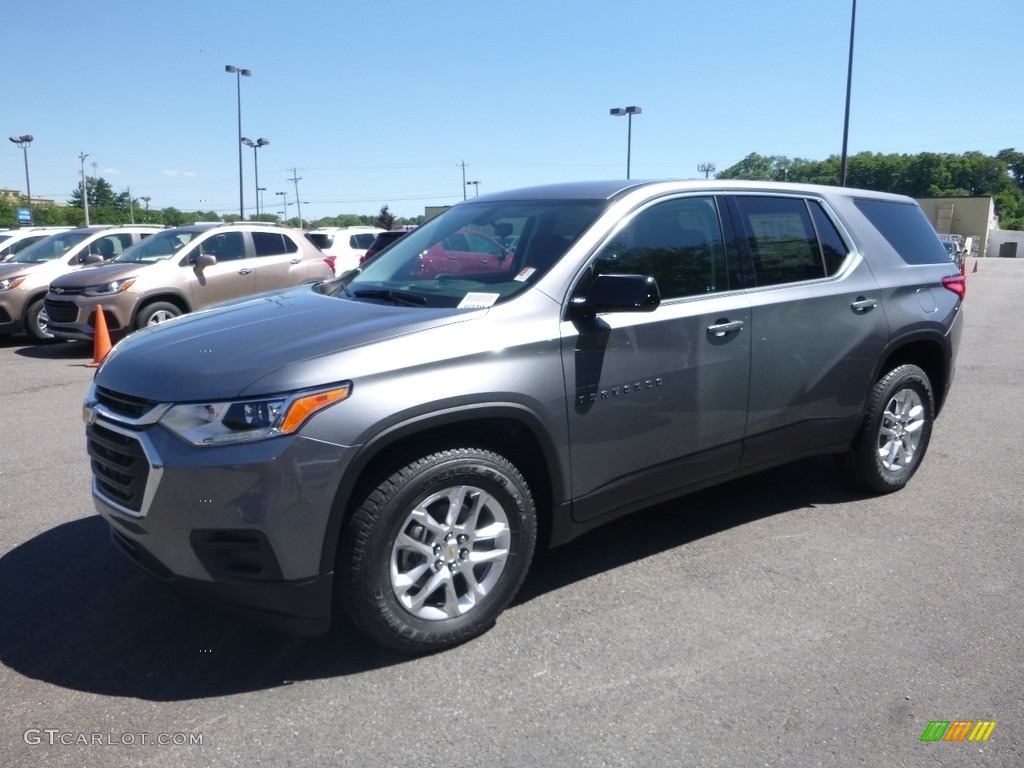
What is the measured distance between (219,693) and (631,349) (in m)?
2.10

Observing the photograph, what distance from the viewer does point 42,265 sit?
12.8 metres

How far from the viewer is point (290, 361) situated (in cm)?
310

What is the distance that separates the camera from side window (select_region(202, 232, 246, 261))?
478 inches

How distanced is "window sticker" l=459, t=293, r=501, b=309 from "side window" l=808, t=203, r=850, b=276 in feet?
7.09

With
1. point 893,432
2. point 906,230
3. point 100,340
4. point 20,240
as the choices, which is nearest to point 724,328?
point 893,432

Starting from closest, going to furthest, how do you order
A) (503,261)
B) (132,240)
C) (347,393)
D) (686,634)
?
(347,393)
(686,634)
(503,261)
(132,240)

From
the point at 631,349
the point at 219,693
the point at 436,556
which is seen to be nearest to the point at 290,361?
the point at 436,556

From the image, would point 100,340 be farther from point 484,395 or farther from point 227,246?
point 484,395

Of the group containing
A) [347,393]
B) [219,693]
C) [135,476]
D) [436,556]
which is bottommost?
[219,693]

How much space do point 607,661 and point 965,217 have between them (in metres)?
86.0

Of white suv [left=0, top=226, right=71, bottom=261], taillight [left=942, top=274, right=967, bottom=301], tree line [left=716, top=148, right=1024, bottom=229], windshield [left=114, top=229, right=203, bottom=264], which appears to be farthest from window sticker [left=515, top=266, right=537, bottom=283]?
tree line [left=716, top=148, right=1024, bottom=229]

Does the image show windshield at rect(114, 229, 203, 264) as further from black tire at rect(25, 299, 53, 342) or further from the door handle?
the door handle

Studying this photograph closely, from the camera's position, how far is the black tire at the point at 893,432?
16.8ft

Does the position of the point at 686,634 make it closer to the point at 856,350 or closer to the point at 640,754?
the point at 640,754
